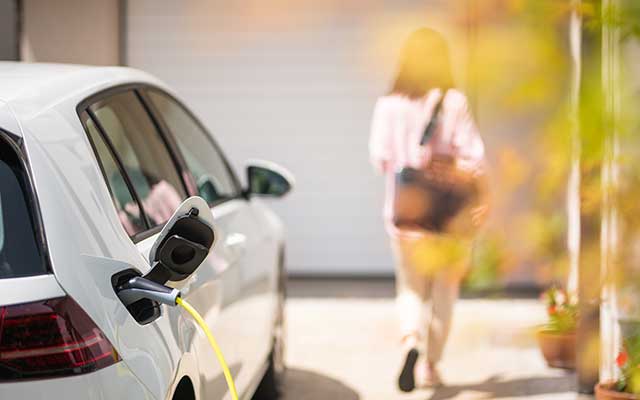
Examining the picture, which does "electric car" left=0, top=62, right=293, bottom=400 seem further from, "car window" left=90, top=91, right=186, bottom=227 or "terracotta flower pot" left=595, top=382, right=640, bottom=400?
"terracotta flower pot" left=595, top=382, right=640, bottom=400

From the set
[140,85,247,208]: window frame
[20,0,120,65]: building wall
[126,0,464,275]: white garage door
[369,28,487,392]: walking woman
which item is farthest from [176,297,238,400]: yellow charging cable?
[126,0,464,275]: white garage door

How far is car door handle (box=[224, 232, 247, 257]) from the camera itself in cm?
437

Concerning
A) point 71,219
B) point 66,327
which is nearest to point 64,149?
point 71,219

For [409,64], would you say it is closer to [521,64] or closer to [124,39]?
[521,64]

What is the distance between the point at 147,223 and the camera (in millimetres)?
3611

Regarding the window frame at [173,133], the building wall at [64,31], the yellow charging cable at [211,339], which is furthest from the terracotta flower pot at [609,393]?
the building wall at [64,31]

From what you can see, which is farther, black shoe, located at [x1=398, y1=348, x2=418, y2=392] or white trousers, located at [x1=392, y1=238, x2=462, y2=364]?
white trousers, located at [x1=392, y1=238, x2=462, y2=364]

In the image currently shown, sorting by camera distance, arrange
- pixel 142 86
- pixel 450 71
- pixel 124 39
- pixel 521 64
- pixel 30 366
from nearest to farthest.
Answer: pixel 521 64 < pixel 450 71 < pixel 30 366 < pixel 142 86 < pixel 124 39

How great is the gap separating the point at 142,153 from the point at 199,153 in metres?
1.44

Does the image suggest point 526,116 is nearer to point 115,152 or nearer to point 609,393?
point 115,152

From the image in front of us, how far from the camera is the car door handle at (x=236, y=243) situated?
4369mm

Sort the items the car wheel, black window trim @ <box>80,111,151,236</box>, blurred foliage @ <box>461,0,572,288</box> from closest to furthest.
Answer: blurred foliage @ <box>461,0,572,288</box>, black window trim @ <box>80,111,151,236</box>, the car wheel

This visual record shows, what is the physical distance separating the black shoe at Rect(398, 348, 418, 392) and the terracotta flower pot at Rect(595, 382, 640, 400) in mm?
1087

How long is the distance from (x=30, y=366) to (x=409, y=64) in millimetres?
1247
